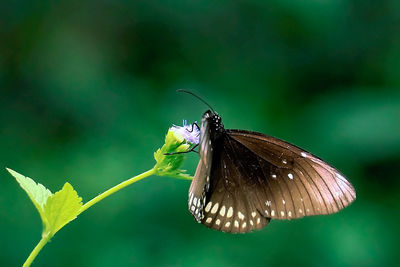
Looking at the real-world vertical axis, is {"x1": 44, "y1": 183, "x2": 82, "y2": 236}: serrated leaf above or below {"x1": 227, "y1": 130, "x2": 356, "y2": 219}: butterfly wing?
below

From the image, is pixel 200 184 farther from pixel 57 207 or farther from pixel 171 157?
pixel 57 207

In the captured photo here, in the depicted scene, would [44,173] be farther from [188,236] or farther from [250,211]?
[250,211]

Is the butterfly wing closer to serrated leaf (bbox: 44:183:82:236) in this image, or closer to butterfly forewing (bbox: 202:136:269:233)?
butterfly forewing (bbox: 202:136:269:233)

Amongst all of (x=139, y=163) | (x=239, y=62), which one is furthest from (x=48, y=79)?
(x=239, y=62)

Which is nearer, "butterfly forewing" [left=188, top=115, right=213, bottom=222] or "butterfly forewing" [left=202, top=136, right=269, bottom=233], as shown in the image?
"butterfly forewing" [left=188, top=115, right=213, bottom=222]

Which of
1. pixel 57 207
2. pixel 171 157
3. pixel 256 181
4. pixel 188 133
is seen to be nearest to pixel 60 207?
pixel 57 207

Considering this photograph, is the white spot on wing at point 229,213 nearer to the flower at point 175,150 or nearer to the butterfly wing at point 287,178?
the butterfly wing at point 287,178

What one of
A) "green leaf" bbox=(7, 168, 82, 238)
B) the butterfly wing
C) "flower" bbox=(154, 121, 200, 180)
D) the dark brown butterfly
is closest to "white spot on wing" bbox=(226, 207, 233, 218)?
the dark brown butterfly
